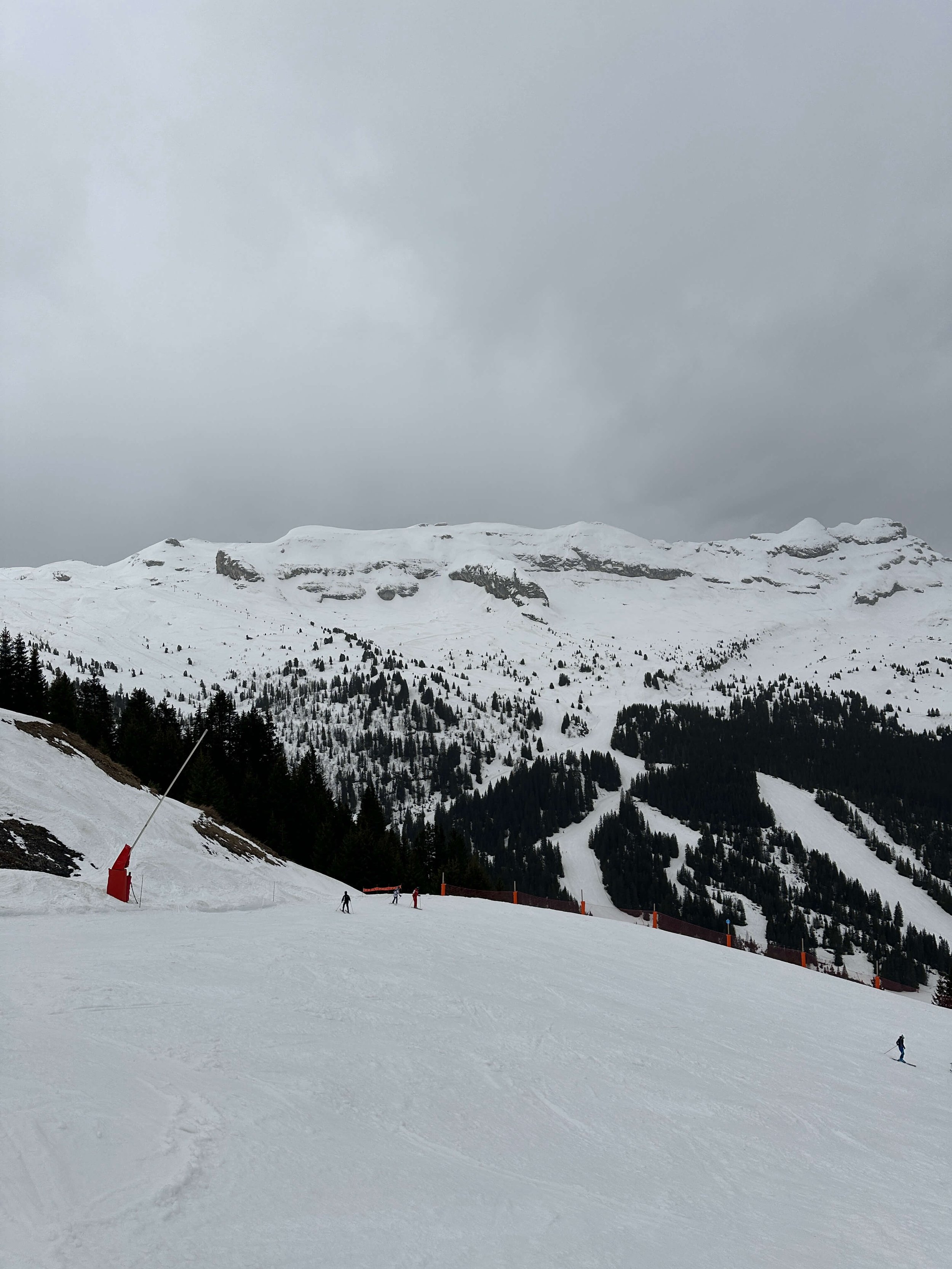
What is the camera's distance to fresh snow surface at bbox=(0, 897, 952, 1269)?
20.6 feet

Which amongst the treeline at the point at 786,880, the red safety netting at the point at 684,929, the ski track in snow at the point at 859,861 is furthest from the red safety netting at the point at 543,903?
the ski track in snow at the point at 859,861

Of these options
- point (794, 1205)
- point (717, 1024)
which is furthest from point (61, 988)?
point (717, 1024)

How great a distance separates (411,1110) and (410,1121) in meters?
0.41

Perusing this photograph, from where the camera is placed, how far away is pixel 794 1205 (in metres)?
9.62

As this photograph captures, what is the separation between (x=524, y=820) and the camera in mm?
175125

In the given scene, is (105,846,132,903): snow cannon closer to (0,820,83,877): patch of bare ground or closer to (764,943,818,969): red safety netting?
(0,820,83,877): patch of bare ground

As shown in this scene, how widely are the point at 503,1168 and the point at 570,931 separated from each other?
26.6 metres

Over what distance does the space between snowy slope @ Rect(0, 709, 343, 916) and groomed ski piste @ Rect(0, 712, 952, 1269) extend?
363 millimetres

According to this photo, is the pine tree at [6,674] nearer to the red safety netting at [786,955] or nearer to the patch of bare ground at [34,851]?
the patch of bare ground at [34,851]

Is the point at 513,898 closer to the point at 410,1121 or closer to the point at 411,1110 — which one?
the point at 411,1110

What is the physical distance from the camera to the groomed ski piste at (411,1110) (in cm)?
637

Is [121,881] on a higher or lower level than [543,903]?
higher

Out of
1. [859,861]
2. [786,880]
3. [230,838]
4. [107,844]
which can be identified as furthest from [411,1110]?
[859,861]

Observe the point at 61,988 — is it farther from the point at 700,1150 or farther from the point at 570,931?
the point at 570,931
